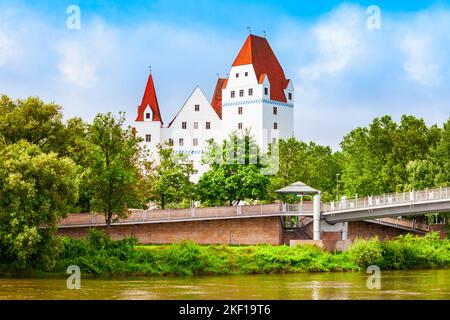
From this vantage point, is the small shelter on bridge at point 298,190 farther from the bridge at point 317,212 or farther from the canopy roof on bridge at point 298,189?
the bridge at point 317,212

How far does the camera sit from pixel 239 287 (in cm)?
4712

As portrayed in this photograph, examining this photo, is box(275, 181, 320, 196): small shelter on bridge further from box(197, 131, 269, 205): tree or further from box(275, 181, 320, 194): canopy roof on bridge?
box(197, 131, 269, 205): tree

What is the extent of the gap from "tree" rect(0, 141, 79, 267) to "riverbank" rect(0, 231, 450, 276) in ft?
4.54

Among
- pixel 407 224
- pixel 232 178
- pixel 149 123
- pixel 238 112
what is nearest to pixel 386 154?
pixel 407 224

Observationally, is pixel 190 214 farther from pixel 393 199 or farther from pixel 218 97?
pixel 218 97

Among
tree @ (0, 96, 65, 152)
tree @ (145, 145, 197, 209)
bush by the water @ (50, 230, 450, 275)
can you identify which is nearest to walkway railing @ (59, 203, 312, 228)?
bush by the water @ (50, 230, 450, 275)

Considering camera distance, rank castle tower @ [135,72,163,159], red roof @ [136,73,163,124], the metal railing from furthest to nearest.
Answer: red roof @ [136,73,163,124], castle tower @ [135,72,163,159], the metal railing

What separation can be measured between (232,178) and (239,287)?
105 feet

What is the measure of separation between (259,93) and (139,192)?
161 ft

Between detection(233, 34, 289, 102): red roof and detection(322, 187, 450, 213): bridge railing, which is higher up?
detection(233, 34, 289, 102): red roof

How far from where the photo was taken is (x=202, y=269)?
188ft

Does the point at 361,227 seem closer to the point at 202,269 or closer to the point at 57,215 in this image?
the point at 202,269

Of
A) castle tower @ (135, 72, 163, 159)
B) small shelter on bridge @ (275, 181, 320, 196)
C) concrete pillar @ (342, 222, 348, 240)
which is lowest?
concrete pillar @ (342, 222, 348, 240)

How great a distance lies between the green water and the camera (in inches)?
1647
